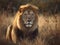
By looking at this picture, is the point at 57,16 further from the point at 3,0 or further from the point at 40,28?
the point at 3,0

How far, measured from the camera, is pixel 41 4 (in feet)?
6.38

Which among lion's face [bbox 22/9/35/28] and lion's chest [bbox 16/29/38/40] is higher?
lion's face [bbox 22/9/35/28]

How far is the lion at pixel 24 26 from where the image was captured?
1.90m

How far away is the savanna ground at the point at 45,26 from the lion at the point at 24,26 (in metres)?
0.04

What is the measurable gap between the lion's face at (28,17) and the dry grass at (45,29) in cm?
8

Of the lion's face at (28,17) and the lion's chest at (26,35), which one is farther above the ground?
the lion's face at (28,17)

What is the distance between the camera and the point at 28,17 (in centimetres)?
190

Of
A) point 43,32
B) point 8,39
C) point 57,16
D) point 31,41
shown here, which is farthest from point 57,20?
point 8,39

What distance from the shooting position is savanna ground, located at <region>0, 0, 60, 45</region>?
190cm

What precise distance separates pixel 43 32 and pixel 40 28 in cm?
5

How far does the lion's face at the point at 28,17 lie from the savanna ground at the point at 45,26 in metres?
0.08

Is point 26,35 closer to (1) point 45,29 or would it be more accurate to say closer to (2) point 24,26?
(2) point 24,26

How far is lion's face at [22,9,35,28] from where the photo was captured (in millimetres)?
1882

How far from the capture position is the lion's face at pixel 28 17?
1.88 meters
